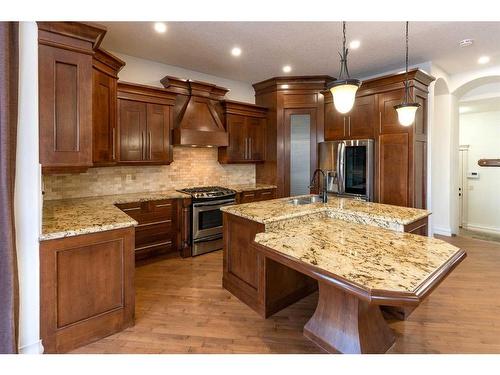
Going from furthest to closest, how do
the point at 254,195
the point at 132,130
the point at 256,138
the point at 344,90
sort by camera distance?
the point at 256,138
the point at 254,195
the point at 132,130
the point at 344,90

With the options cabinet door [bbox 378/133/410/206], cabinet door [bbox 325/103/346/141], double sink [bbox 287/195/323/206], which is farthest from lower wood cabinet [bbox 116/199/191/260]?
cabinet door [bbox 378/133/410/206]

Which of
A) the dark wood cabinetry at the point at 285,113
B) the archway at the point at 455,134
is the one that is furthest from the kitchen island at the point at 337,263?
the archway at the point at 455,134

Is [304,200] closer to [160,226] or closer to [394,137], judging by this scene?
[394,137]

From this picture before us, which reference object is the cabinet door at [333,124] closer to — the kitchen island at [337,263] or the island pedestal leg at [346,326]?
the kitchen island at [337,263]

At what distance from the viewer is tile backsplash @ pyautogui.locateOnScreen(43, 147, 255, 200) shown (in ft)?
11.0

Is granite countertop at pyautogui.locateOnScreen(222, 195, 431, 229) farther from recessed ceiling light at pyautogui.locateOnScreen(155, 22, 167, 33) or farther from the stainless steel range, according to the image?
recessed ceiling light at pyautogui.locateOnScreen(155, 22, 167, 33)

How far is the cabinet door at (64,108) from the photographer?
193 cm

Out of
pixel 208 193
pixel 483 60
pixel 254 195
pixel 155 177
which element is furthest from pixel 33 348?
pixel 483 60

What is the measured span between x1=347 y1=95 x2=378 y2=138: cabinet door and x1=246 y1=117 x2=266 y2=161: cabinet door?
157 centimetres

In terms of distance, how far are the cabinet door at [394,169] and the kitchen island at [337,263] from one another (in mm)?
1435

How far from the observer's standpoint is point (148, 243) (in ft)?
11.7

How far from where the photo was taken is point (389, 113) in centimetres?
387

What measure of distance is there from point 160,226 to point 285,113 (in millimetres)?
2936

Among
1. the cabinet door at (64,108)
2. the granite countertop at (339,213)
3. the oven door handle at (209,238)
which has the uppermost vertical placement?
the cabinet door at (64,108)
